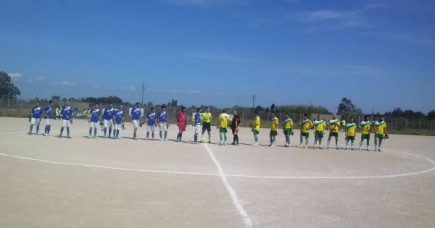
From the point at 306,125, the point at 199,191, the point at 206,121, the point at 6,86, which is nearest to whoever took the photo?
the point at 199,191

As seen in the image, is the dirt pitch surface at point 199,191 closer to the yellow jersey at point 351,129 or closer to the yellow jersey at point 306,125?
the yellow jersey at point 306,125

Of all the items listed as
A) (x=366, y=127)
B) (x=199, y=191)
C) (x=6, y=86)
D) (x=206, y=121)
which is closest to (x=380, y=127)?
(x=366, y=127)

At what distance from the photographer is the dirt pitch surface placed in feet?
22.6

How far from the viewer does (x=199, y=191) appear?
9.10 metres

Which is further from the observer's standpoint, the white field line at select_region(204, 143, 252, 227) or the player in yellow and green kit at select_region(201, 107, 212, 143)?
the player in yellow and green kit at select_region(201, 107, 212, 143)

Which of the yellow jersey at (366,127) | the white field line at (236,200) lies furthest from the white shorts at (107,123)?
the yellow jersey at (366,127)

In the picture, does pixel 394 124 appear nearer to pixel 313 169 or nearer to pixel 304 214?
pixel 313 169

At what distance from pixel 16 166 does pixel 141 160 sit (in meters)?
3.86

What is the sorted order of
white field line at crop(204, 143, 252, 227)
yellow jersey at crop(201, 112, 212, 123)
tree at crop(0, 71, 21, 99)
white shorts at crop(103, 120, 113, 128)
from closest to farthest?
white field line at crop(204, 143, 252, 227)
white shorts at crop(103, 120, 113, 128)
yellow jersey at crop(201, 112, 212, 123)
tree at crop(0, 71, 21, 99)

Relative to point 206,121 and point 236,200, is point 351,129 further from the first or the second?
point 236,200

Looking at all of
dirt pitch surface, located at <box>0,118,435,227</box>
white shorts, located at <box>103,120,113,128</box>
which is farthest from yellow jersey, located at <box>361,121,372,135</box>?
white shorts, located at <box>103,120,113,128</box>

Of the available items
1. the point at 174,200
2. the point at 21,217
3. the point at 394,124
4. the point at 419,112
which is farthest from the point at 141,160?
the point at 419,112

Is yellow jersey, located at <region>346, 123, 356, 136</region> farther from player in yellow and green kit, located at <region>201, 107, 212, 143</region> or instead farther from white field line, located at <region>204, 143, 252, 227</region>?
white field line, located at <region>204, 143, 252, 227</region>

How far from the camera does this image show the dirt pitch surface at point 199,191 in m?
6.88
